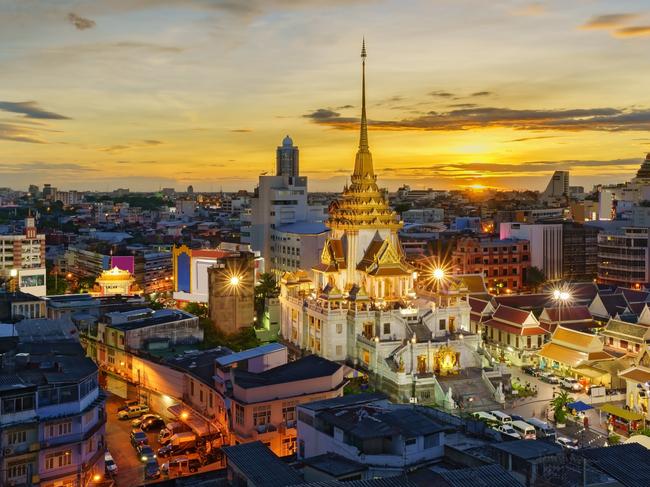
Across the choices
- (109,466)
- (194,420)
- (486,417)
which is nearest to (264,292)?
(194,420)

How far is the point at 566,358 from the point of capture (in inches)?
1633

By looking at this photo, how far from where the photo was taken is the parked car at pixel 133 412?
Answer: 113 ft

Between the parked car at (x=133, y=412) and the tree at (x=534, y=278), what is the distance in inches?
1632

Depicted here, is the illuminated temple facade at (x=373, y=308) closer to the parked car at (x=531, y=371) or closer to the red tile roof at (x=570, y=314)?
the parked car at (x=531, y=371)

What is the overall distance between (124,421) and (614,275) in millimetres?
48229

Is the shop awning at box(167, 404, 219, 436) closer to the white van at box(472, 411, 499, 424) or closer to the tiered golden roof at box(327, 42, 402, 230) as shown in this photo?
the white van at box(472, 411, 499, 424)

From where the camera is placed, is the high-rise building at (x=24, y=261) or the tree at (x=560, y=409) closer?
the tree at (x=560, y=409)

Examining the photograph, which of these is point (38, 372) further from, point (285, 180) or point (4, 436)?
point (285, 180)

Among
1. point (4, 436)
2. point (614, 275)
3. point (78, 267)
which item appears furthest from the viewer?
point (78, 267)

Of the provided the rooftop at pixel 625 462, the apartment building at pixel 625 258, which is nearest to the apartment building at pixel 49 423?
the rooftop at pixel 625 462

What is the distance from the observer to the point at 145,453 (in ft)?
94.7

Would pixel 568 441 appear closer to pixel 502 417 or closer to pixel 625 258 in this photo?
pixel 502 417

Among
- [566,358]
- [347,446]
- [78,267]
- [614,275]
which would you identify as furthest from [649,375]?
[78,267]

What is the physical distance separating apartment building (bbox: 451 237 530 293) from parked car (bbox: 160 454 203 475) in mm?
40806
